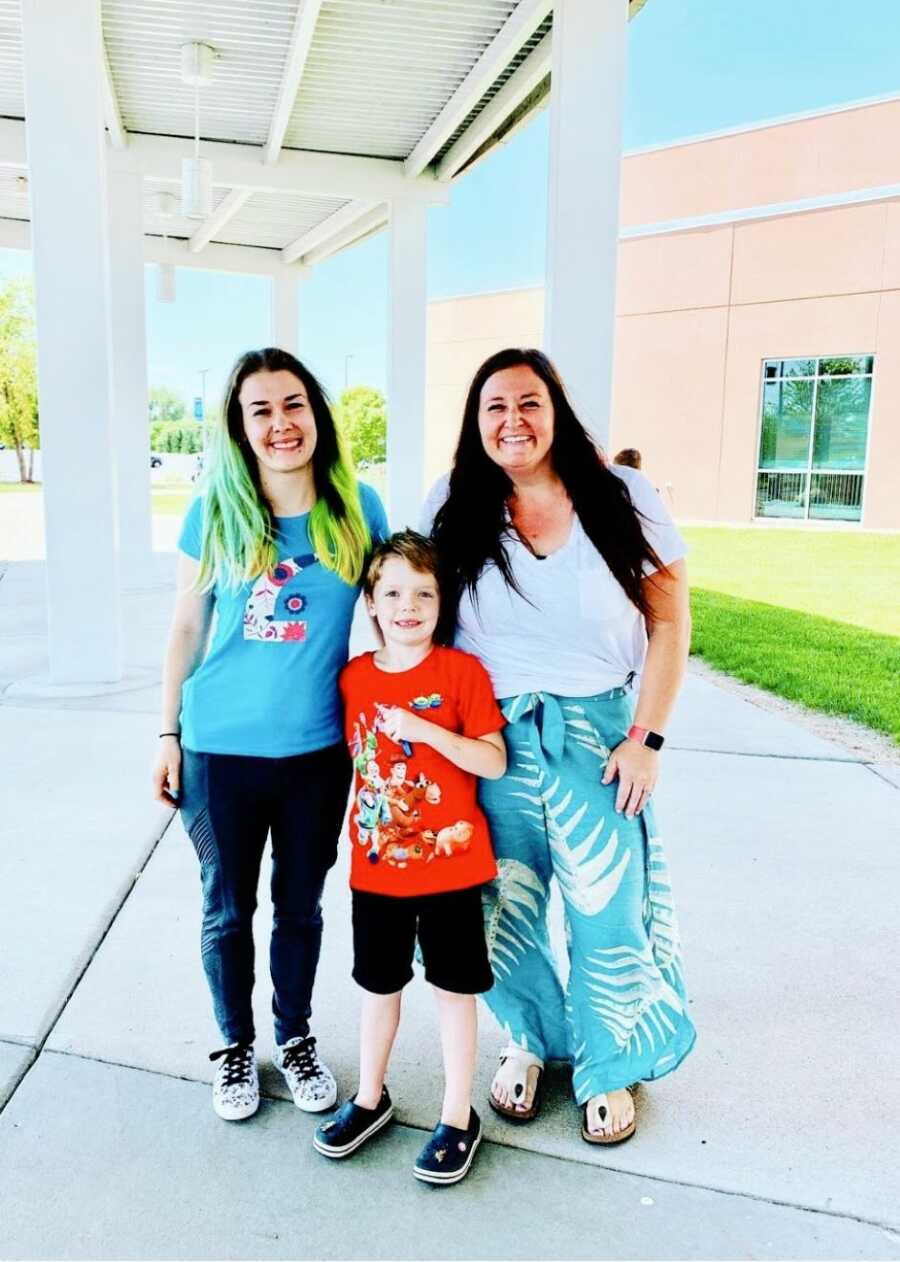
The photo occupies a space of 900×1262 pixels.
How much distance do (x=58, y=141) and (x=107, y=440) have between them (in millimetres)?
1802

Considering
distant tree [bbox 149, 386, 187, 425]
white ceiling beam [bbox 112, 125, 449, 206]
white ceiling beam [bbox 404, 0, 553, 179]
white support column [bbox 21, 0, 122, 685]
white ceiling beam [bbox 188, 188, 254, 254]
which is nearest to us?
white support column [bbox 21, 0, 122, 685]

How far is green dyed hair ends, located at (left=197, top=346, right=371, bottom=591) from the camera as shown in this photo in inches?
88.2

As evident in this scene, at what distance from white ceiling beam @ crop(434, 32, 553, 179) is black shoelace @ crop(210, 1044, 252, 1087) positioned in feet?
21.8

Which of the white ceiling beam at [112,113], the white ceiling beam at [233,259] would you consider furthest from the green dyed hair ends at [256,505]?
the white ceiling beam at [233,259]

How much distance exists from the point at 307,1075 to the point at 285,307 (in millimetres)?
15231

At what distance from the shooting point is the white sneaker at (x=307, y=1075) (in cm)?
237

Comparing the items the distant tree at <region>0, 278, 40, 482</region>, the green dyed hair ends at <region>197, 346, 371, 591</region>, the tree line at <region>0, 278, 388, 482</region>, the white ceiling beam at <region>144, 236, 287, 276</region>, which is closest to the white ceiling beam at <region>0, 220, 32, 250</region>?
the white ceiling beam at <region>144, 236, 287, 276</region>

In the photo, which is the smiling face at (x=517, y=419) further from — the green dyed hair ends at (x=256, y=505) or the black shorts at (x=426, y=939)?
the black shorts at (x=426, y=939)

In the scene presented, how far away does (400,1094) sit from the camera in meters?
2.45

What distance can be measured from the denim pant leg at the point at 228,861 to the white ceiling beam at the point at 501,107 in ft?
20.5

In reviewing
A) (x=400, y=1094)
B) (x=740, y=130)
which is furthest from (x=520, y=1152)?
(x=740, y=130)

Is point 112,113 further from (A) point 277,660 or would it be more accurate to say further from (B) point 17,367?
(B) point 17,367

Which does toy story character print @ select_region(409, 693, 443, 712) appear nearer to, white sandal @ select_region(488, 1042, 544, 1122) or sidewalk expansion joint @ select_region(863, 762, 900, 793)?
white sandal @ select_region(488, 1042, 544, 1122)

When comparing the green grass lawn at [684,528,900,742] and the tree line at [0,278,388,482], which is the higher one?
the tree line at [0,278,388,482]
